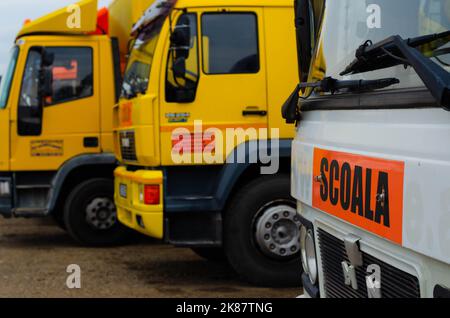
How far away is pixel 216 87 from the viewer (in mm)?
6441

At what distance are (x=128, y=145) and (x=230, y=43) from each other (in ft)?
4.76

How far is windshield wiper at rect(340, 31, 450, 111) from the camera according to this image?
194cm

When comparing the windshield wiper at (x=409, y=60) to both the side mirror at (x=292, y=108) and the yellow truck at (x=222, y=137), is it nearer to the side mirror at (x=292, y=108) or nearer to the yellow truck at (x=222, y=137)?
the side mirror at (x=292, y=108)

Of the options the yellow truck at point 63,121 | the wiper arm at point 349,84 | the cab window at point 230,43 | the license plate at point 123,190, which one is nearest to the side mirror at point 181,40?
the cab window at point 230,43

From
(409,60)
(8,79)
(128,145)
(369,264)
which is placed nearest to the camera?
(409,60)

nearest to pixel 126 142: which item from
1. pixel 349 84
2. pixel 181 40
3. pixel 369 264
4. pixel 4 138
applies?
pixel 181 40

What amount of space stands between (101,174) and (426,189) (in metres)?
7.47

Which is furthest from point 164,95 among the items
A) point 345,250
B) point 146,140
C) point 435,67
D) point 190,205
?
point 435,67

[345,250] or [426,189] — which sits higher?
[426,189]

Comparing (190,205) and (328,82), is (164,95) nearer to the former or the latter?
(190,205)

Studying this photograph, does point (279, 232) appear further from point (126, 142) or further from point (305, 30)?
point (305, 30)

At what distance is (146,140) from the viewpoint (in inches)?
253

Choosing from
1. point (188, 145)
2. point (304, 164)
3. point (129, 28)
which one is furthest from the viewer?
point (129, 28)

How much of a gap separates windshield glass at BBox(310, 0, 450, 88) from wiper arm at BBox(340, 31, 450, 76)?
22 millimetres
